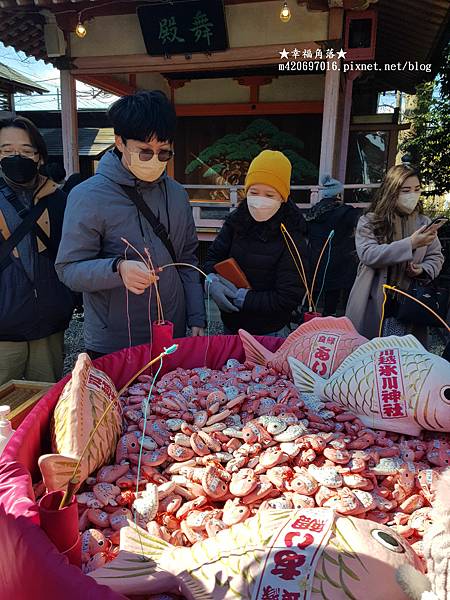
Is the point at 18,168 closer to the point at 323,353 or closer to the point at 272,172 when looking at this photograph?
the point at 272,172

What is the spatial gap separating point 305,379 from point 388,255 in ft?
2.77

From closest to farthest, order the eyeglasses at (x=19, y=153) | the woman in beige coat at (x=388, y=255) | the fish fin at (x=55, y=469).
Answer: the fish fin at (x=55, y=469) → the eyeglasses at (x=19, y=153) → the woman in beige coat at (x=388, y=255)

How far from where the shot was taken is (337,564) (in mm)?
760

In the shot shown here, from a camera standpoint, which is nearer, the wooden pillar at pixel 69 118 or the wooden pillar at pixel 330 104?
the wooden pillar at pixel 330 104

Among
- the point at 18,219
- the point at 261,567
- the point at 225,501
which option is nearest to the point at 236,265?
the point at 18,219

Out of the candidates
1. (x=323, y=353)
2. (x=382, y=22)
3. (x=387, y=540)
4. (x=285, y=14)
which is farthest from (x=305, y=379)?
(x=382, y=22)

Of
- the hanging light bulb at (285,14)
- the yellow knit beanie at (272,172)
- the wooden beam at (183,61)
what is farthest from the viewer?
the wooden beam at (183,61)

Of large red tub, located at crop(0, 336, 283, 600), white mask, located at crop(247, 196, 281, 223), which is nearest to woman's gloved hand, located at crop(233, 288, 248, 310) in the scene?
white mask, located at crop(247, 196, 281, 223)

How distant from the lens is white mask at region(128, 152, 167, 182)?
1.48 meters

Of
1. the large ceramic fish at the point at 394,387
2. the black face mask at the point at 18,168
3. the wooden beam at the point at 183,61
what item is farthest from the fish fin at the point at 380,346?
the wooden beam at the point at 183,61

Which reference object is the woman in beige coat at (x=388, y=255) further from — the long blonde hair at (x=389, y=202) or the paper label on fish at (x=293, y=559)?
the paper label on fish at (x=293, y=559)

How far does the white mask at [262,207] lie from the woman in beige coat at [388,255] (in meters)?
0.52

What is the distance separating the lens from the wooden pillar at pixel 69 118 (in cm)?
518

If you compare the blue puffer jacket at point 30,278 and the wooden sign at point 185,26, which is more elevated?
the wooden sign at point 185,26
